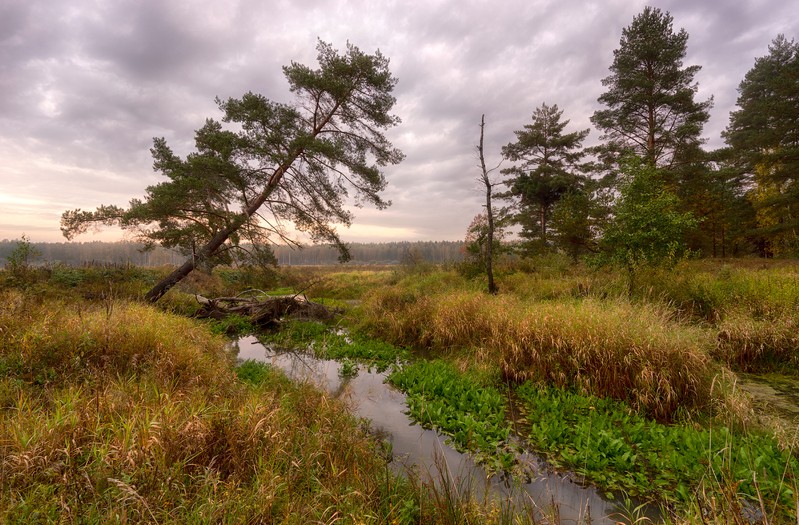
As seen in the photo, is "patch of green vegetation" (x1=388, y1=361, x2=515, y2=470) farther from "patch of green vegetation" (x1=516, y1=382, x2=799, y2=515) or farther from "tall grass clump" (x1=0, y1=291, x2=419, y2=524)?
"tall grass clump" (x1=0, y1=291, x2=419, y2=524)

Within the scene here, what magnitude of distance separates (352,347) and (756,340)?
986cm

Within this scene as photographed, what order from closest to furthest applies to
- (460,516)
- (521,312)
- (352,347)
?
(460,516), (521,312), (352,347)

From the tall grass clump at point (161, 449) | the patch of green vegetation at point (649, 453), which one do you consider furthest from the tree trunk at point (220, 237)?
the patch of green vegetation at point (649, 453)

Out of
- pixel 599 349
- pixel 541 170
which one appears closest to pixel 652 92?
pixel 541 170

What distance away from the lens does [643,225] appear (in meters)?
11.4

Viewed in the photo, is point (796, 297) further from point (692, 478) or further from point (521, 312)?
point (692, 478)

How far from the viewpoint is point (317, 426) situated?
4312 mm

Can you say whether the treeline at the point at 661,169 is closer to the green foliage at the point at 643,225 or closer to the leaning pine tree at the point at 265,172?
the green foliage at the point at 643,225

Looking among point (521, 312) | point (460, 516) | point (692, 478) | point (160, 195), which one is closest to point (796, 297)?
point (521, 312)

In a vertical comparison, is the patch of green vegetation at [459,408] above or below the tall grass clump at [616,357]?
below

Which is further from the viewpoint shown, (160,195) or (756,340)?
(160,195)

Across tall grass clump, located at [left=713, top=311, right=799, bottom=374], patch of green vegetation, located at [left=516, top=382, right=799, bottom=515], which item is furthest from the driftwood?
tall grass clump, located at [left=713, top=311, right=799, bottom=374]

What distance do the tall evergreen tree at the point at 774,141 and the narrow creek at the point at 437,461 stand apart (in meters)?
24.8

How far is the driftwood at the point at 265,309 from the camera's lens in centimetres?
1324
